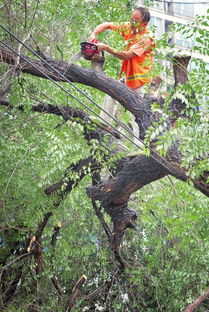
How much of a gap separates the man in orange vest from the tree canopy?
0.53ft

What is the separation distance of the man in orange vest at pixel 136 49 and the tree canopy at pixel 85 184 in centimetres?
16

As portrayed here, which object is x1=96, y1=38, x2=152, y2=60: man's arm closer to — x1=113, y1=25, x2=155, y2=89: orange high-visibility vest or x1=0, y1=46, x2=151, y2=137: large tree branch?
x1=113, y1=25, x2=155, y2=89: orange high-visibility vest

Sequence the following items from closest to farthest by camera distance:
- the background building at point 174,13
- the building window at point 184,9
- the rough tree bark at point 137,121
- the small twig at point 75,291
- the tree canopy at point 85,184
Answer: the rough tree bark at point 137,121
the tree canopy at point 85,184
the small twig at point 75,291
the background building at point 174,13
the building window at point 184,9

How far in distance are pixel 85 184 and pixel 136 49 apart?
3.07 m

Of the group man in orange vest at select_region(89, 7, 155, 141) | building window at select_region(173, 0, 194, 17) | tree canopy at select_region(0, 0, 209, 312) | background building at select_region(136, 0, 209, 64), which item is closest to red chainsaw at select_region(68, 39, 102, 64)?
man in orange vest at select_region(89, 7, 155, 141)

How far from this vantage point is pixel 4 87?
651cm

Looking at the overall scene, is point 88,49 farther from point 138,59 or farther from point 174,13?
point 174,13

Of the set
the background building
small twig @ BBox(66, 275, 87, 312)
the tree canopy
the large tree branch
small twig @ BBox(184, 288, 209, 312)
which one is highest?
the large tree branch

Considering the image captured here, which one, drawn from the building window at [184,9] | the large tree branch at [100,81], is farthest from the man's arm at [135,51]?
the building window at [184,9]

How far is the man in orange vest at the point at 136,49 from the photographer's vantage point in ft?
19.1

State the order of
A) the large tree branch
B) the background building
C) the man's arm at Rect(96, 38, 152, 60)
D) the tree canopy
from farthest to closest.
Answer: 1. the background building
2. the man's arm at Rect(96, 38, 152, 60)
3. the tree canopy
4. the large tree branch

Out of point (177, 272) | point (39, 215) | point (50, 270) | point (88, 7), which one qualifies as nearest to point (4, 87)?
point (39, 215)

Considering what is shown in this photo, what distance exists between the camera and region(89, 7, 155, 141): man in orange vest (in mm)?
5832

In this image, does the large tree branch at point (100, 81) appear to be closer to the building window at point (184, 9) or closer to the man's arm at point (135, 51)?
the man's arm at point (135, 51)
